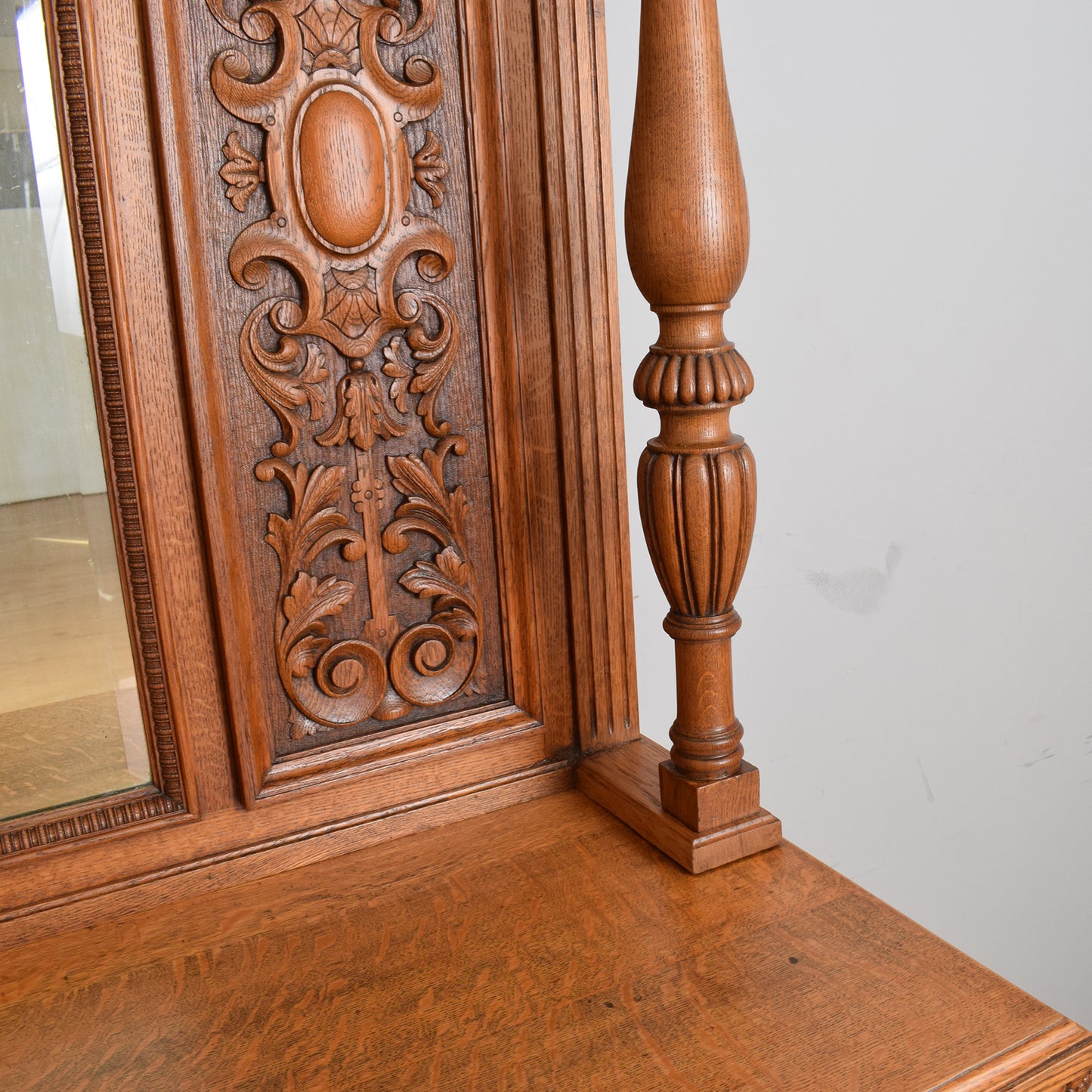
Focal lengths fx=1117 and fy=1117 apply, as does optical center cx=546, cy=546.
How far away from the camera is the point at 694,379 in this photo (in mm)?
834

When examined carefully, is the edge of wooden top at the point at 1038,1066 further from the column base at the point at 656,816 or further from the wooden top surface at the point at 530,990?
the column base at the point at 656,816

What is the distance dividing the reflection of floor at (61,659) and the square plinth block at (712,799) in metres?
0.45

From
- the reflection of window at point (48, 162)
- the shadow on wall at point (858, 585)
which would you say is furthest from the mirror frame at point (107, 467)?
the shadow on wall at point (858, 585)

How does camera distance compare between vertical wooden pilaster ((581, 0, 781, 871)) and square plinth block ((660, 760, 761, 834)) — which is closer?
vertical wooden pilaster ((581, 0, 781, 871))

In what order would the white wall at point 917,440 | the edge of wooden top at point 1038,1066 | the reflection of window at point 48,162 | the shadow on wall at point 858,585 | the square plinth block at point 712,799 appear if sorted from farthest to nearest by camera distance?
the shadow on wall at point 858,585
the white wall at point 917,440
the square plinth block at point 712,799
the reflection of window at point 48,162
the edge of wooden top at point 1038,1066

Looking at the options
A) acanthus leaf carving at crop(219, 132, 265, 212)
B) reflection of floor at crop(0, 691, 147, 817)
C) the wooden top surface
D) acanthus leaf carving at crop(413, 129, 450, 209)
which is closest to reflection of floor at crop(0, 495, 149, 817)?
reflection of floor at crop(0, 691, 147, 817)

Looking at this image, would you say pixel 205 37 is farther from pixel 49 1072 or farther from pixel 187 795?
pixel 49 1072

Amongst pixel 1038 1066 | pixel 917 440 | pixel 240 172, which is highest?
pixel 240 172

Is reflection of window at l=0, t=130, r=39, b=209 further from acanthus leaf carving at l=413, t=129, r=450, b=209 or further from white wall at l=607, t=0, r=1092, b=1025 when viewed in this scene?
white wall at l=607, t=0, r=1092, b=1025

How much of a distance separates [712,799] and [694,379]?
1.12ft

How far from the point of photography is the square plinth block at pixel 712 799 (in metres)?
0.91

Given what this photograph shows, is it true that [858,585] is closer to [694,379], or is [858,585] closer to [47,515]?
[694,379]

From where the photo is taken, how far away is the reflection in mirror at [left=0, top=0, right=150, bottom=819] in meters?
0.81

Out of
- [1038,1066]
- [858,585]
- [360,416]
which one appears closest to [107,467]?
[360,416]
